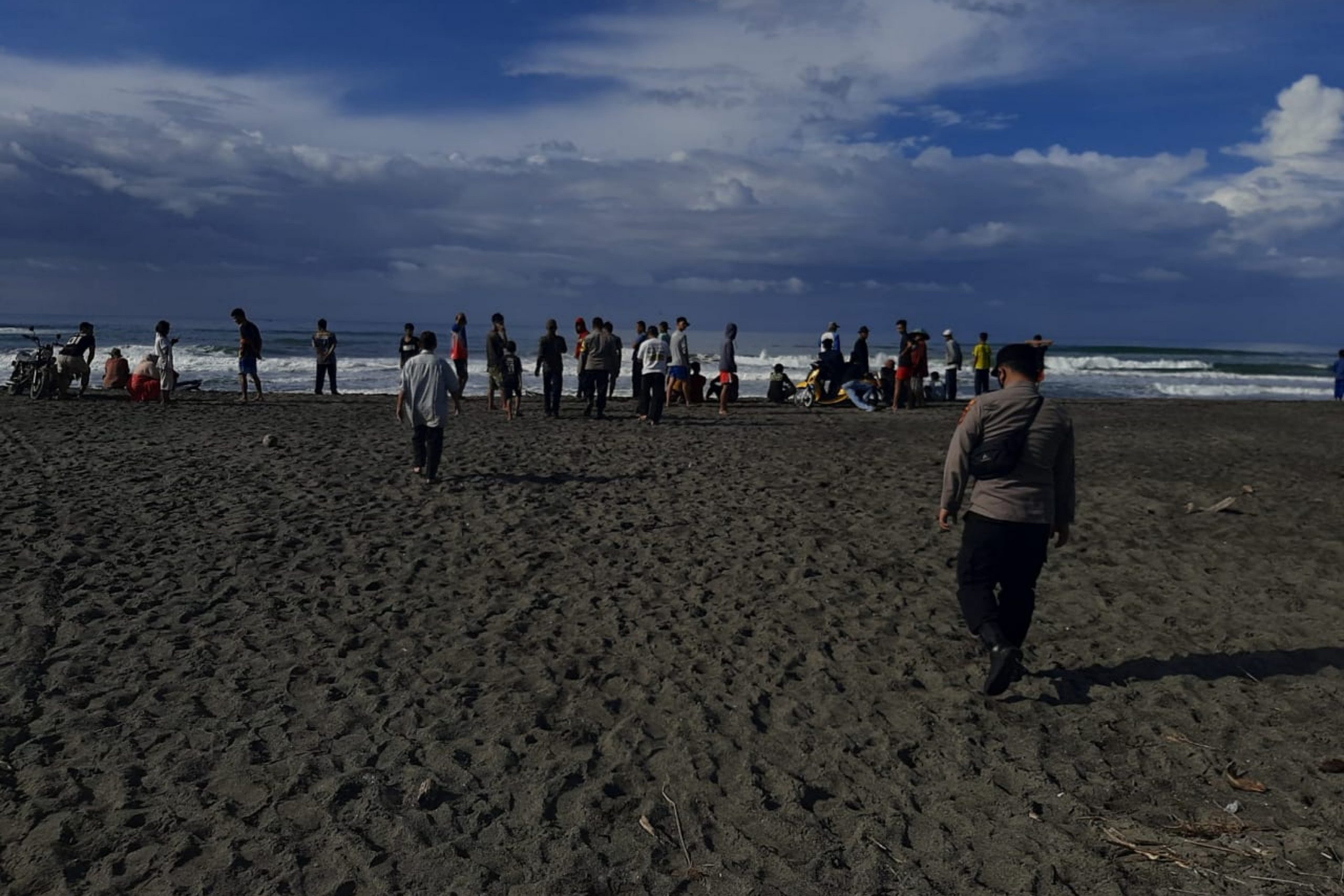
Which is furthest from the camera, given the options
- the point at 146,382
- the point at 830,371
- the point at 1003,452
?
the point at 830,371

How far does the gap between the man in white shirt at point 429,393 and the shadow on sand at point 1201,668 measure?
6559mm

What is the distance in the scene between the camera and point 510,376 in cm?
1655

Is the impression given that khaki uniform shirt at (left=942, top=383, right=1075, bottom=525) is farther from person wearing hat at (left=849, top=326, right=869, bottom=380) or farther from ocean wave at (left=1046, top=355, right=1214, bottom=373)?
ocean wave at (left=1046, top=355, right=1214, bottom=373)

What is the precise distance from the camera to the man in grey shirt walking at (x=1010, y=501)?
→ 4.79 m

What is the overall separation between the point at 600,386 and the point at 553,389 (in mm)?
1065

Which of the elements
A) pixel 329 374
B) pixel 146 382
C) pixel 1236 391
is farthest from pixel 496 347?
pixel 1236 391

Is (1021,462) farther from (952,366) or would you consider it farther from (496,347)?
(952,366)

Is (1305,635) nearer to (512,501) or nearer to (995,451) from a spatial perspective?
(995,451)

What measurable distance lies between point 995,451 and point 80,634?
503 cm

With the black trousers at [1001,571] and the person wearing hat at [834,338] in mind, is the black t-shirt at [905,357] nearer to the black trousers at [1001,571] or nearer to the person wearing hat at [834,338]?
the person wearing hat at [834,338]

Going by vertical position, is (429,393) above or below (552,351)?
below

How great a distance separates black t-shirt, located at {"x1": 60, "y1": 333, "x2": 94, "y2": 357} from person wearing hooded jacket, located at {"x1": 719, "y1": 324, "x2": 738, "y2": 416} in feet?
38.1

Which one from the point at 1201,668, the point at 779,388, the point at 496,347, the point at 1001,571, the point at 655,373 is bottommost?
the point at 1201,668

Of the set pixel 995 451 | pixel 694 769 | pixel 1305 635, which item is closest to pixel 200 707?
pixel 694 769
